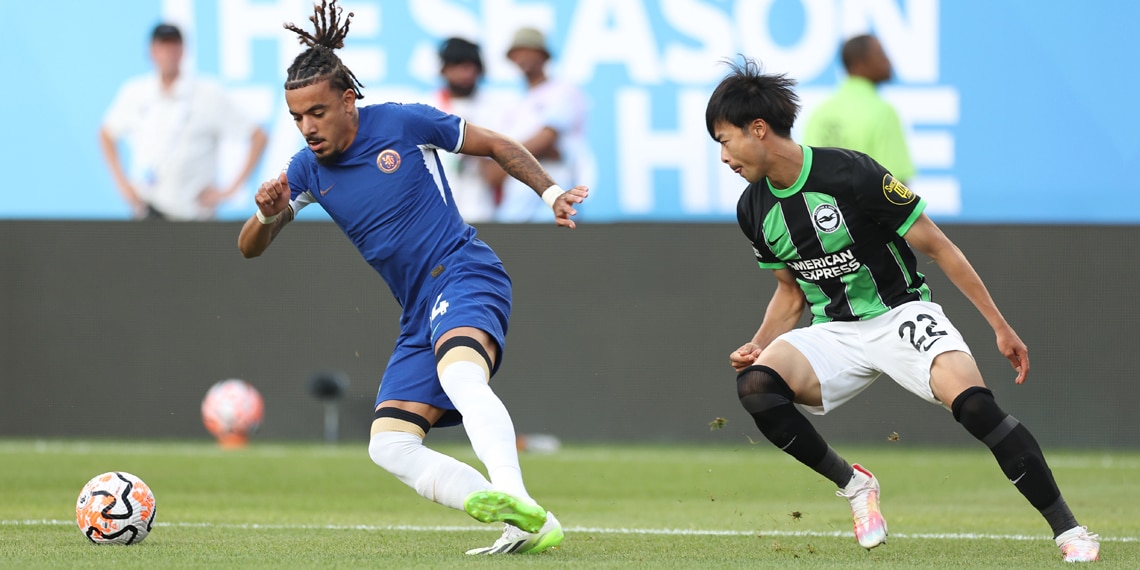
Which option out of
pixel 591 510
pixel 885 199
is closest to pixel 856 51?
pixel 591 510

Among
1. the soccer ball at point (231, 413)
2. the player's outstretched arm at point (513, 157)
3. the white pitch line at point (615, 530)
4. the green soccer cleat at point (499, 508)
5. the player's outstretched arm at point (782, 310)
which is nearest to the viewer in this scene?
the green soccer cleat at point (499, 508)

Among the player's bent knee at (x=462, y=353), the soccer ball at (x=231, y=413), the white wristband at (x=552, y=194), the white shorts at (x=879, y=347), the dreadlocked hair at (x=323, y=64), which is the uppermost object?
the dreadlocked hair at (x=323, y=64)

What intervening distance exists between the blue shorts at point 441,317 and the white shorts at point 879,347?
4.18 feet

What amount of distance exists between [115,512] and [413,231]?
5.23 ft

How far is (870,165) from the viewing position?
19.5 feet

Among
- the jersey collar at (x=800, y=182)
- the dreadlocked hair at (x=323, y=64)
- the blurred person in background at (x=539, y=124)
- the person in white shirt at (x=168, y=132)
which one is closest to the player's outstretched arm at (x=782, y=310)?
the jersey collar at (x=800, y=182)

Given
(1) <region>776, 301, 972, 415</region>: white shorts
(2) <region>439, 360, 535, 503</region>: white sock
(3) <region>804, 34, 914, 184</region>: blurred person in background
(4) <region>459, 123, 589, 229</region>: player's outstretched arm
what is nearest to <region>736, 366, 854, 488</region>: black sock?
(1) <region>776, 301, 972, 415</region>: white shorts

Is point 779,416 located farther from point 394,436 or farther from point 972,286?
point 394,436

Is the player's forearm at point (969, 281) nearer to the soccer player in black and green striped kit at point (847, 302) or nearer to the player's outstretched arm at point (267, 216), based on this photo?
the soccer player in black and green striped kit at point (847, 302)

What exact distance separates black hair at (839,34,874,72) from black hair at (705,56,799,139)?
506 centimetres

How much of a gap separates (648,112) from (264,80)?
3384 millimetres

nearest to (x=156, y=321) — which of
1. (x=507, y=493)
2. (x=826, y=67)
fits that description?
(x=826, y=67)

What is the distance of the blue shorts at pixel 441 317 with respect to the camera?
19.0 ft

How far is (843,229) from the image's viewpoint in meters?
5.98
